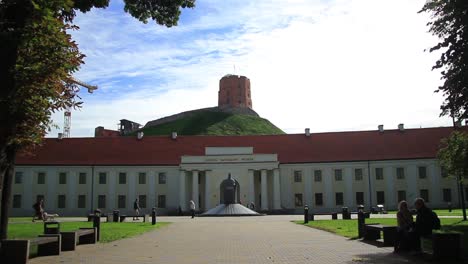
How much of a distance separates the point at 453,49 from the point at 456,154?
9.59 metres

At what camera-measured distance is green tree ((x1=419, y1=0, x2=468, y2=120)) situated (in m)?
18.1

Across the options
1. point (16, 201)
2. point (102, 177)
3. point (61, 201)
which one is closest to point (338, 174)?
point (102, 177)

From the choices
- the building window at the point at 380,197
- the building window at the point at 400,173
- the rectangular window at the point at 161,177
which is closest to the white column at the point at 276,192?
the building window at the point at 380,197

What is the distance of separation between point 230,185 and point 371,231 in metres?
27.9

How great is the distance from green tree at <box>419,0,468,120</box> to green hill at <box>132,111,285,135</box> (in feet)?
329

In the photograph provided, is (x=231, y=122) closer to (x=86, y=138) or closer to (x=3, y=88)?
(x=86, y=138)

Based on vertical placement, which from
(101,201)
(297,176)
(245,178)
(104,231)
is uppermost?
(297,176)

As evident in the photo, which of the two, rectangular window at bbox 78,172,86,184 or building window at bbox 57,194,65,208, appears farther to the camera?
rectangular window at bbox 78,172,86,184

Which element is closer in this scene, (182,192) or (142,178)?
(182,192)

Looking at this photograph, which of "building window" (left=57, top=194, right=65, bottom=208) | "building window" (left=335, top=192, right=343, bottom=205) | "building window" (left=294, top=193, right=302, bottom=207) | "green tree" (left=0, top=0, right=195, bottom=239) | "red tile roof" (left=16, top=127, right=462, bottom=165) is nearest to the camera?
"green tree" (left=0, top=0, right=195, bottom=239)

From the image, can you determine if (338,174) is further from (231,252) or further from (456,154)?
(231,252)

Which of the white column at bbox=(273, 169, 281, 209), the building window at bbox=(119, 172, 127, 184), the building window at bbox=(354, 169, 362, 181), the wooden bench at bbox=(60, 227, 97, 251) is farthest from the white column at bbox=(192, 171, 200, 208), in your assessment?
the wooden bench at bbox=(60, 227, 97, 251)

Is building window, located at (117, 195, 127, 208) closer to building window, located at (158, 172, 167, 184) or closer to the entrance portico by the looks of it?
building window, located at (158, 172, 167, 184)

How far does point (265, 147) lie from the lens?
6769 cm
